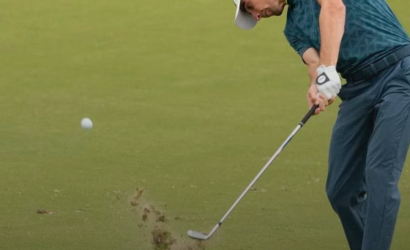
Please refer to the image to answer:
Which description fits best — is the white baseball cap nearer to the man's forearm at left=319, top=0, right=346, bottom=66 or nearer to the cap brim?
the cap brim

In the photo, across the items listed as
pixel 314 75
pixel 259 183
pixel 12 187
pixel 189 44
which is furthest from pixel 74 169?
pixel 189 44

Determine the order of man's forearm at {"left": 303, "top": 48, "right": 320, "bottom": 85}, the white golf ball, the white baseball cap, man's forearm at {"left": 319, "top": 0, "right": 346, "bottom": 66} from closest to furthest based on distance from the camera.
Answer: man's forearm at {"left": 319, "top": 0, "right": 346, "bottom": 66}
man's forearm at {"left": 303, "top": 48, "right": 320, "bottom": 85}
the white baseball cap
the white golf ball

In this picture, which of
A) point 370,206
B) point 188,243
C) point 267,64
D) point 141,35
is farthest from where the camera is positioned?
point 141,35

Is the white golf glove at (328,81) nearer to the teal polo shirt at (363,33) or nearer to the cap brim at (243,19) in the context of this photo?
the teal polo shirt at (363,33)

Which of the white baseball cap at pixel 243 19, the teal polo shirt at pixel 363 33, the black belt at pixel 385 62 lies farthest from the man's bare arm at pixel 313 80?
the white baseball cap at pixel 243 19

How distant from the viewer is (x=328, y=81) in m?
5.64

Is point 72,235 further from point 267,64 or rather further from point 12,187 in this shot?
point 267,64

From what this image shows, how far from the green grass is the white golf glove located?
1427mm

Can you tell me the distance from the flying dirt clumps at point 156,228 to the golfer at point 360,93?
1189mm

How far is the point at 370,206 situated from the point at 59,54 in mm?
8151

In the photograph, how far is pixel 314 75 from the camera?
5.93 meters

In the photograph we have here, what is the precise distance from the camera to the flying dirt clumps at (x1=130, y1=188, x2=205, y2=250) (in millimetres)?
6859

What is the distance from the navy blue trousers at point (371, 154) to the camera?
5594 mm

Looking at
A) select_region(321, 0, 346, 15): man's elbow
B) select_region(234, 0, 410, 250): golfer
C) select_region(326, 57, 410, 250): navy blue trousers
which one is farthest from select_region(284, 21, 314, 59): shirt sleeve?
select_region(321, 0, 346, 15): man's elbow
